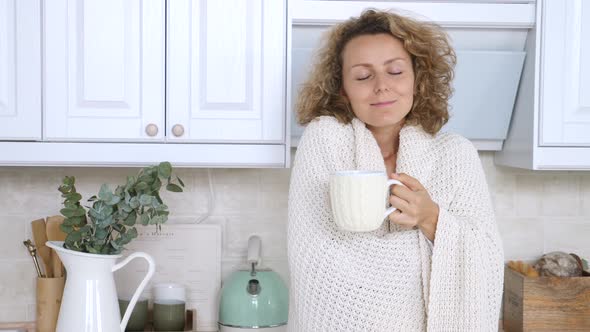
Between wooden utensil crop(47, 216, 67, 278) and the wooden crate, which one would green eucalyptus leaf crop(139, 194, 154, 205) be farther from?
the wooden crate

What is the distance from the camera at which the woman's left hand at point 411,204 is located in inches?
48.1

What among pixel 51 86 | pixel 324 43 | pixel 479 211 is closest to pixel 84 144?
pixel 51 86

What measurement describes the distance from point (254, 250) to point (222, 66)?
1.60 ft

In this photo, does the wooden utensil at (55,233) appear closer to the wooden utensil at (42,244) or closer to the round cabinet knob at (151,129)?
the wooden utensil at (42,244)

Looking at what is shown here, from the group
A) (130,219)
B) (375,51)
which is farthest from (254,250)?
(375,51)

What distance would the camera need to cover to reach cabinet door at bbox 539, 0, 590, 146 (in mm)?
1708

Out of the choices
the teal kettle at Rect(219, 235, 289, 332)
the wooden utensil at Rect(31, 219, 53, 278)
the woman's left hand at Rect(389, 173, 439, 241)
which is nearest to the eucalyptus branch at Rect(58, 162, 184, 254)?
the wooden utensil at Rect(31, 219, 53, 278)

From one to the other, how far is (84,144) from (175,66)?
26 cm

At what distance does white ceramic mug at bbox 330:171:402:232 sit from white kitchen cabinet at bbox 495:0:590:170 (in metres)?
0.69

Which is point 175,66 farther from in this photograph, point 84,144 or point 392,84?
point 392,84

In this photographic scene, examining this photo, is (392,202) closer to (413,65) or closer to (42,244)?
(413,65)

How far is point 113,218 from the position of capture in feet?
5.36

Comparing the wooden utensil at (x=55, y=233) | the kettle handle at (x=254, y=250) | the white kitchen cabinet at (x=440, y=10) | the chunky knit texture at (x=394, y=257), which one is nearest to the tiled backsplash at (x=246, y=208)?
the kettle handle at (x=254, y=250)

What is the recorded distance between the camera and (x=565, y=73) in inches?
67.3
